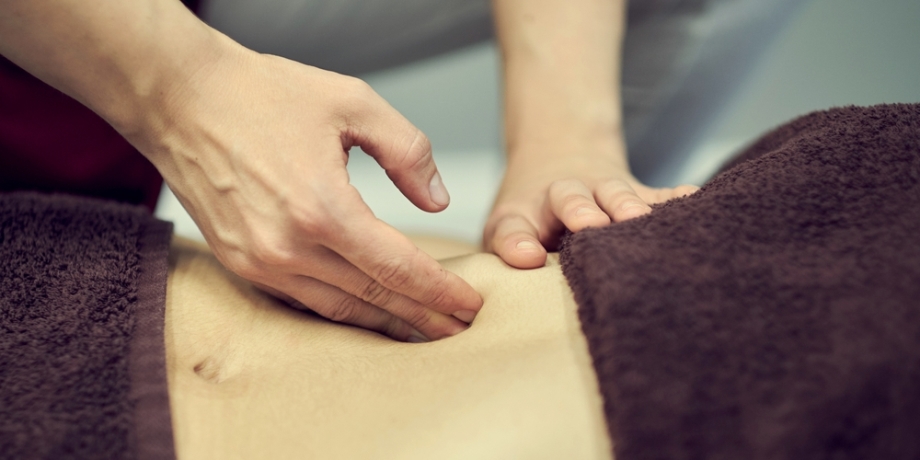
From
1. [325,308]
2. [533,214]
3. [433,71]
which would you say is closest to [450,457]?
[325,308]

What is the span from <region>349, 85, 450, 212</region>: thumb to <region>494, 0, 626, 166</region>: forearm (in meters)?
0.27

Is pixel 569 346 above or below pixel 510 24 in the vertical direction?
below

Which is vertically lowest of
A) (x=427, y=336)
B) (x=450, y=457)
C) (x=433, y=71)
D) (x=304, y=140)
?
(x=450, y=457)

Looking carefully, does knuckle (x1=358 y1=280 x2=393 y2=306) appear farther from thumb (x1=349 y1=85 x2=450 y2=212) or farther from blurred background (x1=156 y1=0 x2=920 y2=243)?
blurred background (x1=156 y1=0 x2=920 y2=243)

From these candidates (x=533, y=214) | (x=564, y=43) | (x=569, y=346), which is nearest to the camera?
(x=569, y=346)

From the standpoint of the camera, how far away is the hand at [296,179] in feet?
1.66

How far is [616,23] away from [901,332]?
65 centimetres

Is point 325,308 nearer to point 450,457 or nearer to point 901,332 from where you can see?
point 450,457

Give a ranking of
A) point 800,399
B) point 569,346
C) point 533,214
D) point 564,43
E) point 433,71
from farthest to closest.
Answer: point 433,71
point 564,43
point 533,214
point 569,346
point 800,399

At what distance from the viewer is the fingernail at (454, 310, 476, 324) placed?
1.82ft

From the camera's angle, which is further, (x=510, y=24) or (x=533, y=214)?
(x=510, y=24)

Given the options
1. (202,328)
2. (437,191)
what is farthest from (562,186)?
(202,328)

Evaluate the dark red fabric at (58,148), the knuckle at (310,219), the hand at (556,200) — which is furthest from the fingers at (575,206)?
the dark red fabric at (58,148)

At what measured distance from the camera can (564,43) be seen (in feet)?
2.81
